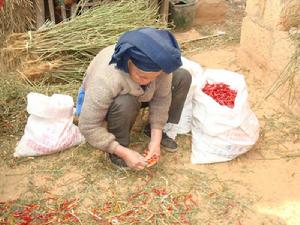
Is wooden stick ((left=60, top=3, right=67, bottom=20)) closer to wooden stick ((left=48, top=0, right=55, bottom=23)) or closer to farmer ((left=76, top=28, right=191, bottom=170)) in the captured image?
wooden stick ((left=48, top=0, right=55, bottom=23))

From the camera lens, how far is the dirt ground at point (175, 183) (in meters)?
2.48

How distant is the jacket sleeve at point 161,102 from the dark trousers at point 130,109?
3.8 inches

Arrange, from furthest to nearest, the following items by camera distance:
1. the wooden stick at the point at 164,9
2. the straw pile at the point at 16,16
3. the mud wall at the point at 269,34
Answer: the wooden stick at the point at 164,9, the straw pile at the point at 16,16, the mud wall at the point at 269,34

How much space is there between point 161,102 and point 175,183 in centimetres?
50

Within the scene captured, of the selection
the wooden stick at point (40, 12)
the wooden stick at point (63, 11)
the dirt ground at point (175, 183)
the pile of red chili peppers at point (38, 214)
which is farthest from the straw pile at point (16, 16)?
the pile of red chili peppers at point (38, 214)

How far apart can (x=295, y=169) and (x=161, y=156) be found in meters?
0.86

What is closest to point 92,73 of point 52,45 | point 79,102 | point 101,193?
point 79,102

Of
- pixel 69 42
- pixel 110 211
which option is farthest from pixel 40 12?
pixel 110 211

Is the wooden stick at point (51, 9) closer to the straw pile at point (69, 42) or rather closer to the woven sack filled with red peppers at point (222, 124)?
the straw pile at point (69, 42)

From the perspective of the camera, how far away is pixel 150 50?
2154 millimetres

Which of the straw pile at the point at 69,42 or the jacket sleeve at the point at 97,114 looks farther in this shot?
the straw pile at the point at 69,42

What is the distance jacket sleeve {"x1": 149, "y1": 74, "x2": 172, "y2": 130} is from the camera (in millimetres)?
2605

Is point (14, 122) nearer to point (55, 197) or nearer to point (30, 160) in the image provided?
point (30, 160)

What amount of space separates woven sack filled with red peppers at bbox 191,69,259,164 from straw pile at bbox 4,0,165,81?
44.4 inches
